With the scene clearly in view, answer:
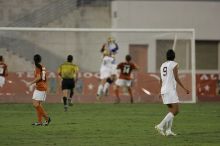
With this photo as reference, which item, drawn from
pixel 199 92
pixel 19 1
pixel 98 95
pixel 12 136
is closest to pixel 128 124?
pixel 12 136

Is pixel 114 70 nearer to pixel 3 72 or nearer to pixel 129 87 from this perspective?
pixel 129 87

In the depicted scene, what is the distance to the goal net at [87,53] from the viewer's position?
34062 millimetres

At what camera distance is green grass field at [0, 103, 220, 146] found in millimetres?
17281

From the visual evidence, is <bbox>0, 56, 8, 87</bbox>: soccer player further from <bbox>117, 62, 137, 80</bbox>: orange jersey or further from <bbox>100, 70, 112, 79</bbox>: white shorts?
<bbox>117, 62, 137, 80</bbox>: orange jersey

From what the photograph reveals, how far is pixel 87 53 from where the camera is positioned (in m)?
36.1

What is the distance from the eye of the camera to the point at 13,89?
33719 mm

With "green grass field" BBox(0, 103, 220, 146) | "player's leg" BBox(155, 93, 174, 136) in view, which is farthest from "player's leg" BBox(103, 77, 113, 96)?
"player's leg" BBox(155, 93, 174, 136)

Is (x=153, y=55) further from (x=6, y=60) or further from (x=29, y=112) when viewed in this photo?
(x=29, y=112)

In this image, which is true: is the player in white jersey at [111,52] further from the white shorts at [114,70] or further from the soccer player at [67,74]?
the soccer player at [67,74]

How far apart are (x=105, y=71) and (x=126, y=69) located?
1.34m

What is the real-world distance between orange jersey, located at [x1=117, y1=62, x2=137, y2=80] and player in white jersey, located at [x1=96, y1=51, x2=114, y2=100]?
0.89m

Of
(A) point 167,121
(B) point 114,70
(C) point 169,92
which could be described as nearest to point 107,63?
(B) point 114,70

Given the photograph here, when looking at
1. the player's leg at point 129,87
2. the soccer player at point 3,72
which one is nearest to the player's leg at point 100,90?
the player's leg at point 129,87

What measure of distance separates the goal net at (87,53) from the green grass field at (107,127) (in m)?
3.89
